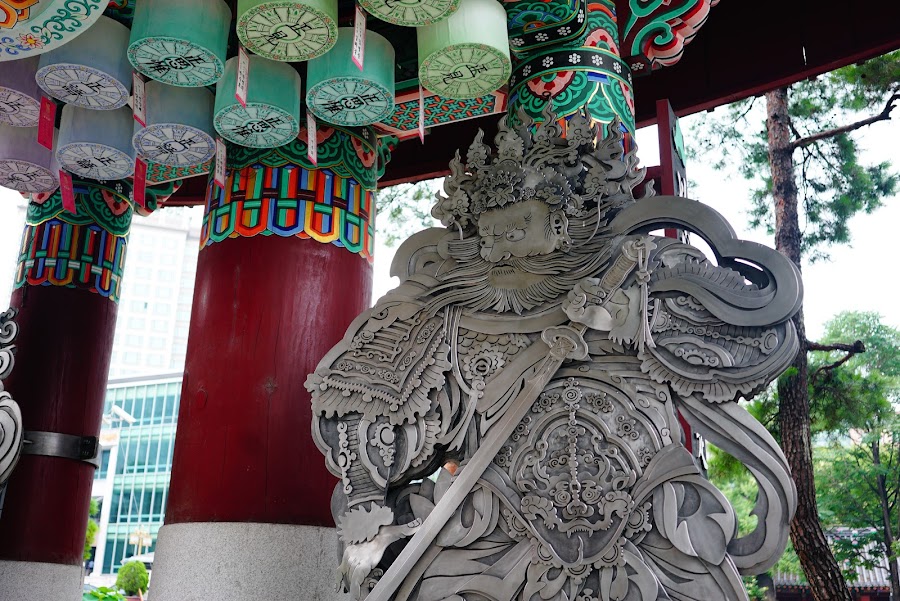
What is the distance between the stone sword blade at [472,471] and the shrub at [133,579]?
17162 mm

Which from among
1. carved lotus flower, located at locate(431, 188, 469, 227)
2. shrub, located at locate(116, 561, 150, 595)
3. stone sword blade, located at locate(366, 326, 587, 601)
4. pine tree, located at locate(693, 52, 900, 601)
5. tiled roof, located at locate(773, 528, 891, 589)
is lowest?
shrub, located at locate(116, 561, 150, 595)

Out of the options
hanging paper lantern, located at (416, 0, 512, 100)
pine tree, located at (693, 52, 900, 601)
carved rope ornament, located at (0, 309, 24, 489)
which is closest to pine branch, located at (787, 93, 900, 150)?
pine tree, located at (693, 52, 900, 601)

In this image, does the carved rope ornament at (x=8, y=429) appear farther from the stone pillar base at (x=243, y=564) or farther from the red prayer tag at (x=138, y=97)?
the red prayer tag at (x=138, y=97)

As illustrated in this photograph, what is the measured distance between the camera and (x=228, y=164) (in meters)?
4.56

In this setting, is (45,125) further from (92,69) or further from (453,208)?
(453,208)

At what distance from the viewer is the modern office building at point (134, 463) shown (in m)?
29.0

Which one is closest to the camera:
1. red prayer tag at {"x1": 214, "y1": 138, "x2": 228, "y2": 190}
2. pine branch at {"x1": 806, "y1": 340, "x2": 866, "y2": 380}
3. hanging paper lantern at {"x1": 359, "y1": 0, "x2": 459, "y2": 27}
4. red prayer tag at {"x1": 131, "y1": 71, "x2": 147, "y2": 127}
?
hanging paper lantern at {"x1": 359, "y1": 0, "x2": 459, "y2": 27}

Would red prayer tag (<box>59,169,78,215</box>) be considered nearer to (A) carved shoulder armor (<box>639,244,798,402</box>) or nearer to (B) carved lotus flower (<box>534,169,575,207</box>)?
(B) carved lotus flower (<box>534,169,575,207</box>)

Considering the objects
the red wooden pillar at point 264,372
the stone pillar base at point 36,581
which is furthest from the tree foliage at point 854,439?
the stone pillar base at point 36,581

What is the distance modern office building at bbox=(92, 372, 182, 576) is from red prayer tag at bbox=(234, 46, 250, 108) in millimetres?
26671

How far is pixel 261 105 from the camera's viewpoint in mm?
3820

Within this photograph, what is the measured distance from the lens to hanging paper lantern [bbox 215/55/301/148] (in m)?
3.83

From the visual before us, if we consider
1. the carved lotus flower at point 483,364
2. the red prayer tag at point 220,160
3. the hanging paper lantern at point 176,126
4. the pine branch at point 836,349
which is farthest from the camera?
the pine branch at point 836,349

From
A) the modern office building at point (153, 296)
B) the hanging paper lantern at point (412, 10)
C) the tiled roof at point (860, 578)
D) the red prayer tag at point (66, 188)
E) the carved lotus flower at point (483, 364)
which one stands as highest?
the modern office building at point (153, 296)
